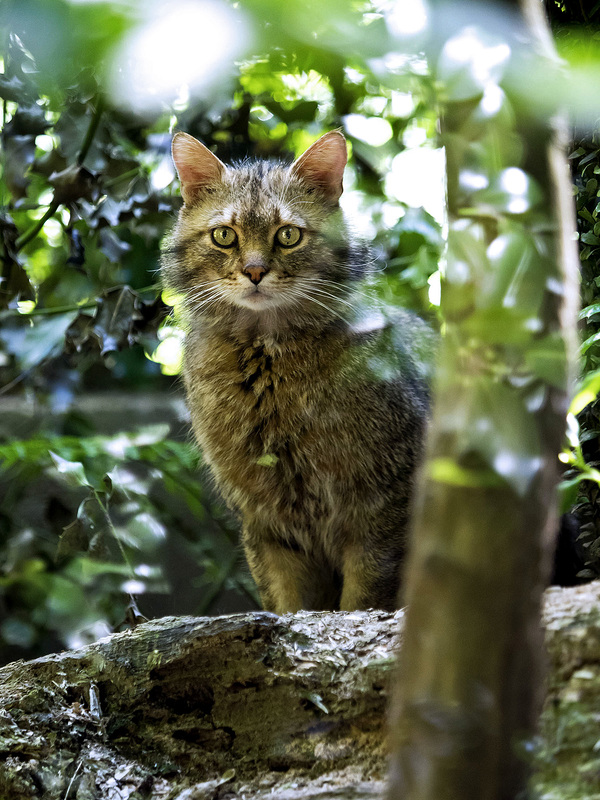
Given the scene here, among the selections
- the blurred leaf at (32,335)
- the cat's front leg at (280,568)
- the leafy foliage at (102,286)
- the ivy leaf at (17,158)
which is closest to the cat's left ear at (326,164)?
the leafy foliage at (102,286)

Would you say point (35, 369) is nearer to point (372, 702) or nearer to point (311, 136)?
point (311, 136)

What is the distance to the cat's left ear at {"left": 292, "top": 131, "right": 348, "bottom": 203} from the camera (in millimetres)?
2594

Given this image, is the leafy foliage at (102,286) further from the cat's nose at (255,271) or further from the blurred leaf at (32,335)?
the cat's nose at (255,271)

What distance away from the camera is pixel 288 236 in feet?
8.29

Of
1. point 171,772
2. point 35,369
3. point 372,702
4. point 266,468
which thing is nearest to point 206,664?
point 171,772

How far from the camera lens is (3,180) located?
109 inches

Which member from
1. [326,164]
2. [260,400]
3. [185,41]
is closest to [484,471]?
[185,41]

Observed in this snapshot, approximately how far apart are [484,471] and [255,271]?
1.81 m

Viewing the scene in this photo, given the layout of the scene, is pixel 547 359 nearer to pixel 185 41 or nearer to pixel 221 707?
pixel 185 41

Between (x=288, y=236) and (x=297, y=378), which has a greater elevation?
(x=288, y=236)

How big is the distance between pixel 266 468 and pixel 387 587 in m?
0.57

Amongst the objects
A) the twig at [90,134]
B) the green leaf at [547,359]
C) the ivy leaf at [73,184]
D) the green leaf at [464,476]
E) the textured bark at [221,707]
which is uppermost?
the twig at [90,134]

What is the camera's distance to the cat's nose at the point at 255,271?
238cm

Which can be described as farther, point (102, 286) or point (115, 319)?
point (102, 286)
